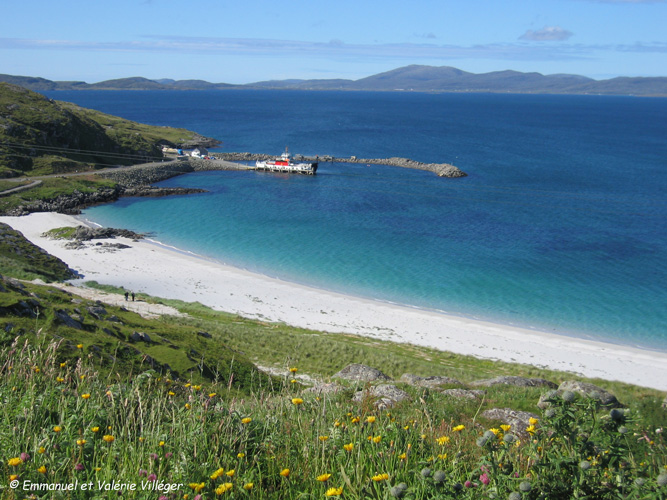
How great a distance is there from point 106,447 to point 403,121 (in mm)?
171309

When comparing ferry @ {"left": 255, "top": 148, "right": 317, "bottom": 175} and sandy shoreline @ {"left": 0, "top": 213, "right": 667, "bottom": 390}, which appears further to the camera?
ferry @ {"left": 255, "top": 148, "right": 317, "bottom": 175}

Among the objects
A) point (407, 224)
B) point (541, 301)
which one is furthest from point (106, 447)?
point (407, 224)

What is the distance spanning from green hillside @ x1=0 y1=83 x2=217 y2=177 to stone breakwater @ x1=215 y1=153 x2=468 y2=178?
13.9 meters

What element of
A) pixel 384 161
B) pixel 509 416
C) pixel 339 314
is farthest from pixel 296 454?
pixel 384 161

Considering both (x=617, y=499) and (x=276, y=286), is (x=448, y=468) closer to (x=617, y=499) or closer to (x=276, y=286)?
(x=617, y=499)

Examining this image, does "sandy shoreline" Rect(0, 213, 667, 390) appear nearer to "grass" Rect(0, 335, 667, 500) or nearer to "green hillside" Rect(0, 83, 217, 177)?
"grass" Rect(0, 335, 667, 500)

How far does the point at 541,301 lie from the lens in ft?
112

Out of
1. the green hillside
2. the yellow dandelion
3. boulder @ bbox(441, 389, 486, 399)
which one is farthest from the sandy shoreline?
the green hillside

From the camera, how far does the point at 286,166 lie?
3211 inches

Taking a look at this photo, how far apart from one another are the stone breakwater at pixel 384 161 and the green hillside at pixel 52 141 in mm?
13855

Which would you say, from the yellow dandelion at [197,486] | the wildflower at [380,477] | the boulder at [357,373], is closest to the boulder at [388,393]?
the boulder at [357,373]

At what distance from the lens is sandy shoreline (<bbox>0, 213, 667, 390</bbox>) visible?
25859 mm

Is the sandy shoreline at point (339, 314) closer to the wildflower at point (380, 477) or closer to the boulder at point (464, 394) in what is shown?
the boulder at point (464, 394)

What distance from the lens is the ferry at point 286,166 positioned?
7944 cm
